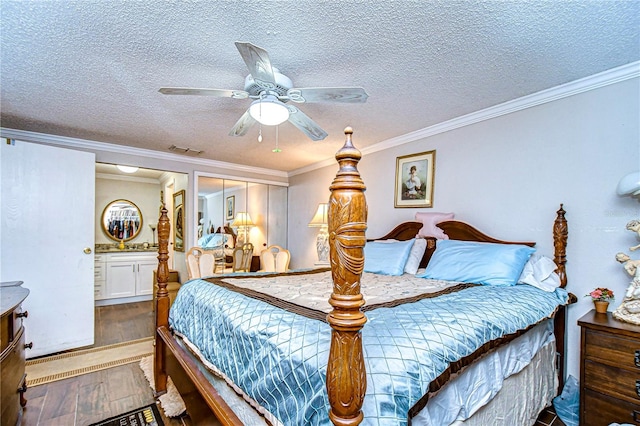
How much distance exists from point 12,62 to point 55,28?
626 mm

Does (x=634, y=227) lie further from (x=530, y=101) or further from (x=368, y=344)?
(x=368, y=344)

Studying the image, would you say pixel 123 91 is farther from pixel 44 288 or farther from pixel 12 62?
pixel 44 288

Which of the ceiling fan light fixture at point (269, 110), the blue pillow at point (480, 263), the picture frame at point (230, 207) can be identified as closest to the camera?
the ceiling fan light fixture at point (269, 110)

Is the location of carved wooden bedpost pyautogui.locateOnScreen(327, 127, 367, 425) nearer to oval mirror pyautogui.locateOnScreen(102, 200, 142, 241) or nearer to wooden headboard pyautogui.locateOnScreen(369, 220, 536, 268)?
wooden headboard pyautogui.locateOnScreen(369, 220, 536, 268)

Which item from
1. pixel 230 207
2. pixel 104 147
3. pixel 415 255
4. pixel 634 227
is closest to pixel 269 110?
pixel 415 255

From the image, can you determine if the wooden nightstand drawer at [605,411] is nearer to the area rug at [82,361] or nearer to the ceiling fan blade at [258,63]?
the ceiling fan blade at [258,63]

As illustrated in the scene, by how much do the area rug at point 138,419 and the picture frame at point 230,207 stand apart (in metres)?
2.99

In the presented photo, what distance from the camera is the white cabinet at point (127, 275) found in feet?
16.1

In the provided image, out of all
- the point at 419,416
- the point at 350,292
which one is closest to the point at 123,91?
the point at 350,292

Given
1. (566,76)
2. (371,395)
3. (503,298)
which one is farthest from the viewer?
(566,76)

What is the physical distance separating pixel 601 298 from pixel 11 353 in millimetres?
3556

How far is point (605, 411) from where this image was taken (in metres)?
1.64

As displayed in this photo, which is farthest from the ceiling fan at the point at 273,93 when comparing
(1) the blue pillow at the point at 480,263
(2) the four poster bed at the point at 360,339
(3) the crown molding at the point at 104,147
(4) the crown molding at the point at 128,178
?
(4) the crown molding at the point at 128,178

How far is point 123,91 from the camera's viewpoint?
2.29 metres
